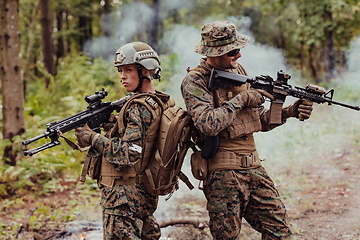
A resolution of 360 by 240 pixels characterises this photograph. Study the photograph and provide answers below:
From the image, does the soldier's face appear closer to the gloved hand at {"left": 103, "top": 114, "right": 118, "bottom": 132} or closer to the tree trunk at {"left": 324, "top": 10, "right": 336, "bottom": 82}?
the gloved hand at {"left": 103, "top": 114, "right": 118, "bottom": 132}

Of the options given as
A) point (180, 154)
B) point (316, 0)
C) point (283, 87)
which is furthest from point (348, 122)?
point (180, 154)

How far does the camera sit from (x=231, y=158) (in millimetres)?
2746

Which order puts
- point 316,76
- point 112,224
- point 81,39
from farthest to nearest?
point 81,39, point 316,76, point 112,224

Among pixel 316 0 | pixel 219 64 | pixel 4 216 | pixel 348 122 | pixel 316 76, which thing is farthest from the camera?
pixel 316 76

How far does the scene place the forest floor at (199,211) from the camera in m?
4.25

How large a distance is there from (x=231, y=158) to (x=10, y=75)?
5.10m

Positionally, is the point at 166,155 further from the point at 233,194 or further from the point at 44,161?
the point at 44,161

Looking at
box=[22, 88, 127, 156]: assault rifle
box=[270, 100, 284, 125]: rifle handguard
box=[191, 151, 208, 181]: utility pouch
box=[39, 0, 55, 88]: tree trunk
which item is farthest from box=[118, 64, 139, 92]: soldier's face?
box=[39, 0, 55, 88]: tree trunk

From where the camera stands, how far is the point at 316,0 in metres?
12.2

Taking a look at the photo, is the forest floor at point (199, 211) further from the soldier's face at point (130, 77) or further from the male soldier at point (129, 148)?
the soldier's face at point (130, 77)

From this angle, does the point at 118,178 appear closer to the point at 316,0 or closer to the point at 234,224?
the point at 234,224

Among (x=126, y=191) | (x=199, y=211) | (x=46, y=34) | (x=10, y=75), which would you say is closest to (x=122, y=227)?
(x=126, y=191)

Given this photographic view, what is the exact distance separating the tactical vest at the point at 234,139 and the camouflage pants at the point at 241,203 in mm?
65

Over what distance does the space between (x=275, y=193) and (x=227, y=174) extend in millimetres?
457
